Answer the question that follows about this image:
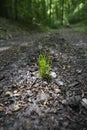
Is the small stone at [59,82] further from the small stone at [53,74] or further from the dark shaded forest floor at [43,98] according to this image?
the small stone at [53,74]

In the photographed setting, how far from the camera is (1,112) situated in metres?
3.46

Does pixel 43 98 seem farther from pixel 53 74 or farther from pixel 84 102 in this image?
pixel 53 74

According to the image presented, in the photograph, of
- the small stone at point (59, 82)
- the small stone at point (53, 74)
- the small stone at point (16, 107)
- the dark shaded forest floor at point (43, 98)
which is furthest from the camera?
the small stone at point (53, 74)

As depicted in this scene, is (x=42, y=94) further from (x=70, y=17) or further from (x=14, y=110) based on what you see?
(x=70, y=17)

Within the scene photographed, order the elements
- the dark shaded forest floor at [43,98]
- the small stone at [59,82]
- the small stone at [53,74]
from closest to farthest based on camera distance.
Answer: the dark shaded forest floor at [43,98]
the small stone at [59,82]
the small stone at [53,74]

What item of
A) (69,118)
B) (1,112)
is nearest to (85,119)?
(69,118)

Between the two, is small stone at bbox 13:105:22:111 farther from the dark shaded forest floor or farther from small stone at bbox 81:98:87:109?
small stone at bbox 81:98:87:109

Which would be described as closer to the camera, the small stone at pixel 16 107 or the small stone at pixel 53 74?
the small stone at pixel 16 107

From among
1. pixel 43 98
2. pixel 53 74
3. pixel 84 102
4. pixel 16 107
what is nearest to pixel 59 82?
pixel 53 74

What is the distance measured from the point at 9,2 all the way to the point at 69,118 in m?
17.8

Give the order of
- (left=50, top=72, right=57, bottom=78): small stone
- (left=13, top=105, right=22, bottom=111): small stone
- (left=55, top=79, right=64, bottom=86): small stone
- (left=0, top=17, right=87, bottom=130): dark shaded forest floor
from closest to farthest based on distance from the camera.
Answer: (left=0, top=17, right=87, bottom=130): dark shaded forest floor, (left=13, top=105, right=22, bottom=111): small stone, (left=55, top=79, right=64, bottom=86): small stone, (left=50, top=72, right=57, bottom=78): small stone

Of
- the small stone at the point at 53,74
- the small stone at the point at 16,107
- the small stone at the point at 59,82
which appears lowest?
the small stone at the point at 16,107

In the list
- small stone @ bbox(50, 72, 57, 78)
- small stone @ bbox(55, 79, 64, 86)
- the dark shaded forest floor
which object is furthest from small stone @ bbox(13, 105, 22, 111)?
small stone @ bbox(50, 72, 57, 78)

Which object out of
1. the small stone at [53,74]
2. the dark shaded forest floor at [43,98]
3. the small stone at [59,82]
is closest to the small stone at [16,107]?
the dark shaded forest floor at [43,98]
